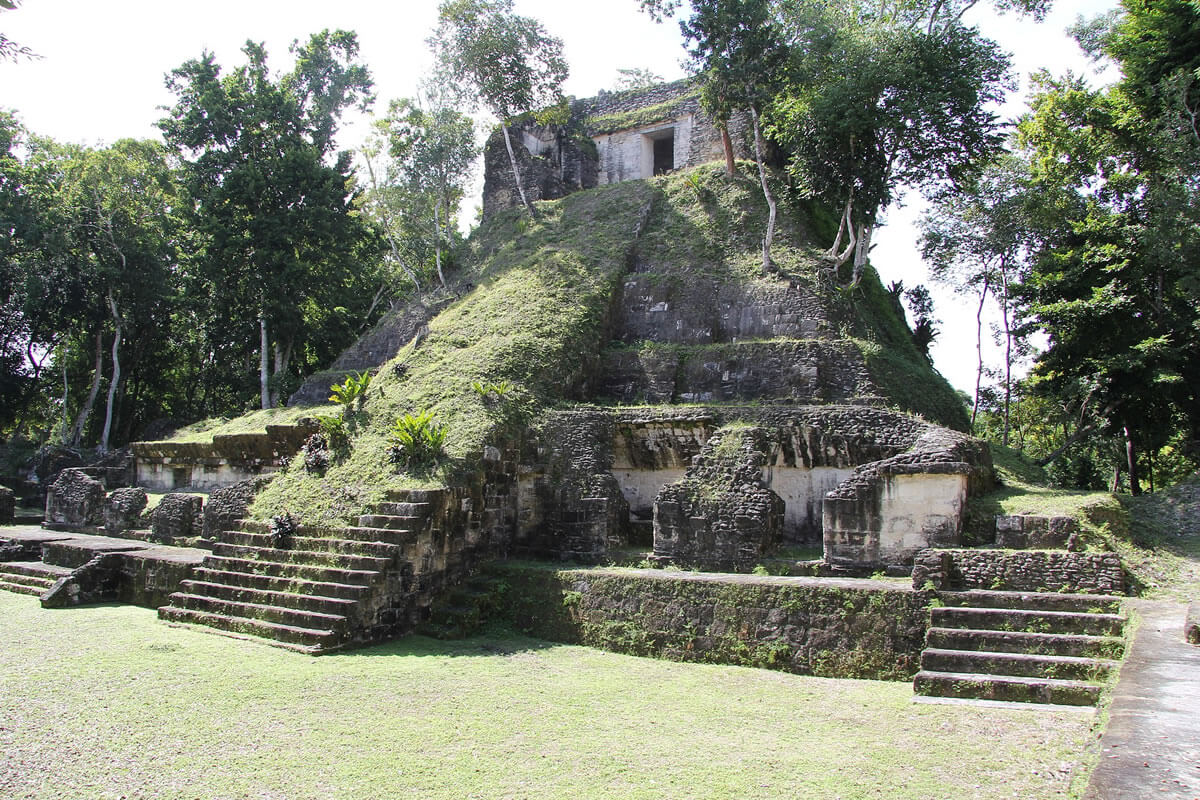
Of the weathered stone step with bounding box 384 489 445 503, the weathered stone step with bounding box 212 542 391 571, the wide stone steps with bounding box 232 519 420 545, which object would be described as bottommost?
the weathered stone step with bounding box 212 542 391 571

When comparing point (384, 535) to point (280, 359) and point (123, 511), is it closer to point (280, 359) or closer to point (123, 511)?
point (123, 511)

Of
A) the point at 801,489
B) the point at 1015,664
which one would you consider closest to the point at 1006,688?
the point at 1015,664

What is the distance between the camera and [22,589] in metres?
11.4

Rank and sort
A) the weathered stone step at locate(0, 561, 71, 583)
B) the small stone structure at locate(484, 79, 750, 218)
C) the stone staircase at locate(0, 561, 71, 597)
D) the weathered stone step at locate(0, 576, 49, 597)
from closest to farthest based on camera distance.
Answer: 1. the weathered stone step at locate(0, 576, 49, 597)
2. the stone staircase at locate(0, 561, 71, 597)
3. the weathered stone step at locate(0, 561, 71, 583)
4. the small stone structure at locate(484, 79, 750, 218)

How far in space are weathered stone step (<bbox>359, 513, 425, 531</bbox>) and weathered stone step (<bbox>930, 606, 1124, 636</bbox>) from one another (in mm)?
5624

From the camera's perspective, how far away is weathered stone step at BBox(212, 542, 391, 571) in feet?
29.1

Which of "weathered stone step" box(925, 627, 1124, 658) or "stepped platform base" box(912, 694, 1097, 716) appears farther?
"weathered stone step" box(925, 627, 1124, 658)

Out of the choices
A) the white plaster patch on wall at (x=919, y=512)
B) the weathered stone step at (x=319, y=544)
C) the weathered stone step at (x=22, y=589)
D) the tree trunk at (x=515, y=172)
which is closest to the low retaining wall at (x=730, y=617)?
the white plaster patch on wall at (x=919, y=512)

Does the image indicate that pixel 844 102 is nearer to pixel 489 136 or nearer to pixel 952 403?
pixel 952 403

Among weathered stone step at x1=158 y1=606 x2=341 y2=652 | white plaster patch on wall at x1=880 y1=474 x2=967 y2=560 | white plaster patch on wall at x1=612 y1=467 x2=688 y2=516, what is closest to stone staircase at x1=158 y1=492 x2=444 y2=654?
weathered stone step at x1=158 y1=606 x2=341 y2=652

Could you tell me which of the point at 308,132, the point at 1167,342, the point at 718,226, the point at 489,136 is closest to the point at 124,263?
the point at 308,132

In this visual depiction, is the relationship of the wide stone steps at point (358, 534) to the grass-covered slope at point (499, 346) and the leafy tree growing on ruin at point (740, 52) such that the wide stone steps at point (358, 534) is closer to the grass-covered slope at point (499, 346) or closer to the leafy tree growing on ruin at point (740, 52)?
the grass-covered slope at point (499, 346)

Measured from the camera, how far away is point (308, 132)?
2284 cm

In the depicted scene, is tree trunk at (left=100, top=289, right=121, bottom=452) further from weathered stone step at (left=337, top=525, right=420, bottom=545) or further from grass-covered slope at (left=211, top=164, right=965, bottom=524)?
weathered stone step at (left=337, top=525, right=420, bottom=545)
